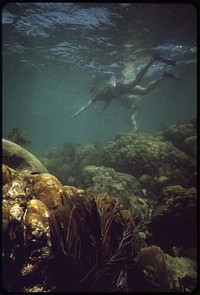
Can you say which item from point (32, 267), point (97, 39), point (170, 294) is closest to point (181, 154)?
point (170, 294)

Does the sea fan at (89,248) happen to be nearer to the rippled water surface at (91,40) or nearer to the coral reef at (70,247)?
the coral reef at (70,247)

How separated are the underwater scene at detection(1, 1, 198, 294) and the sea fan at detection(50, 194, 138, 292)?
0.02 m

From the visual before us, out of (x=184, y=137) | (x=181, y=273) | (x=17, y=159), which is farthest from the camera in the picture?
(x=184, y=137)

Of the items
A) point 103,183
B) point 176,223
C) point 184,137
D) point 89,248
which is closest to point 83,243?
point 89,248

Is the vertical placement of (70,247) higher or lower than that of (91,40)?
lower

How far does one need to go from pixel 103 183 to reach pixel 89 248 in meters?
5.12

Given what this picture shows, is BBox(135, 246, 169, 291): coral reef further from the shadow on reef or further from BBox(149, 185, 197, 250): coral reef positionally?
BBox(149, 185, 197, 250): coral reef

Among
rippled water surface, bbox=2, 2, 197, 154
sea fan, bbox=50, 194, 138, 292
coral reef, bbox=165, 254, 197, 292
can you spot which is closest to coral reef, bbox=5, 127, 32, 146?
rippled water surface, bbox=2, 2, 197, 154

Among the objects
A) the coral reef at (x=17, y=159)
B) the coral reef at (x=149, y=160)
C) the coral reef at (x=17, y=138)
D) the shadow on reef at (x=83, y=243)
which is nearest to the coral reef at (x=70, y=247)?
the shadow on reef at (x=83, y=243)

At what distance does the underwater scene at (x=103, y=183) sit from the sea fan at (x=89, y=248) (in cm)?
2

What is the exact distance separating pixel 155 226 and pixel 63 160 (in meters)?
10.9

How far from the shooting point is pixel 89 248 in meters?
4.42

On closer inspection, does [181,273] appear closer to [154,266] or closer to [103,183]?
[154,266]

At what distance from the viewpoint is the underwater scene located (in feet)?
14.2
